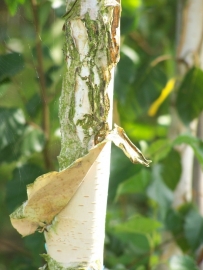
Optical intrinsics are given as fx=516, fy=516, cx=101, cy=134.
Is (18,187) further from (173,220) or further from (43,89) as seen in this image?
(173,220)

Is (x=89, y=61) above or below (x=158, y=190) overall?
above

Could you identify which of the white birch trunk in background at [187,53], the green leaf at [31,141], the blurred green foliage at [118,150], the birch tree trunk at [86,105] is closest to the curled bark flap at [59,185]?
the birch tree trunk at [86,105]

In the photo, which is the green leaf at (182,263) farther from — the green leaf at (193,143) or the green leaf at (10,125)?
the green leaf at (10,125)

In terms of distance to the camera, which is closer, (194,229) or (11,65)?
(11,65)

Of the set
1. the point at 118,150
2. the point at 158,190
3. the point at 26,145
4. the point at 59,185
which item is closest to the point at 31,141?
the point at 26,145

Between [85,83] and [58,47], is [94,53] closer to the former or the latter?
[85,83]

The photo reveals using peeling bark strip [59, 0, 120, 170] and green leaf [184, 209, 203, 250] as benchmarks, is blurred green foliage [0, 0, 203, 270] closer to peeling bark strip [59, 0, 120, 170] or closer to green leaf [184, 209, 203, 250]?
green leaf [184, 209, 203, 250]

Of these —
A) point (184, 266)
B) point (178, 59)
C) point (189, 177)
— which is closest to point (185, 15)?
point (178, 59)
